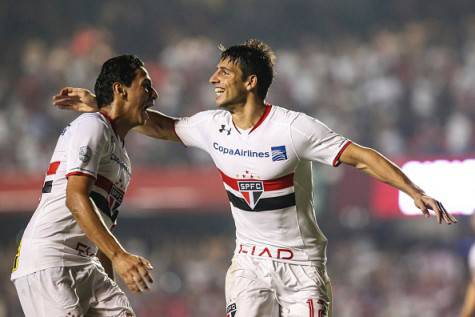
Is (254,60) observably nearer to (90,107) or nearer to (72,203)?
(90,107)

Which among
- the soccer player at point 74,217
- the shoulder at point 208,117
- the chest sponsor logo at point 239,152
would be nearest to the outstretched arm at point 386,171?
the chest sponsor logo at point 239,152

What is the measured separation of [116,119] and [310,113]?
9.32m

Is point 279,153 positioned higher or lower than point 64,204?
higher

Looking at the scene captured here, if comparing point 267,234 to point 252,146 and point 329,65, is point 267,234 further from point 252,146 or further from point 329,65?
point 329,65

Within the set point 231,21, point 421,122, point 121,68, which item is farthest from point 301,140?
point 231,21

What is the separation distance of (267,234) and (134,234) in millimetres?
9435

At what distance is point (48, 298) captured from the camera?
5133 mm

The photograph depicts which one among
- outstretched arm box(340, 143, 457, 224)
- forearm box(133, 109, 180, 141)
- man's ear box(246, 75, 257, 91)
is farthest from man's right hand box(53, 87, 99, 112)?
outstretched arm box(340, 143, 457, 224)

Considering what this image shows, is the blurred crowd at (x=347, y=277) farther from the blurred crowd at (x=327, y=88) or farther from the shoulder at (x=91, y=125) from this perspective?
the shoulder at (x=91, y=125)

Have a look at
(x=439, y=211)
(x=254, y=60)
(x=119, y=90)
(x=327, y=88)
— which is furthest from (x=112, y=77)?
(x=327, y=88)

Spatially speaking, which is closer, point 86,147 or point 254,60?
point 86,147

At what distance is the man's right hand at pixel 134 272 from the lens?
449 centimetres

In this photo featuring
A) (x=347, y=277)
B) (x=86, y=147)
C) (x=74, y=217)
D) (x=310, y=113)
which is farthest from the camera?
(x=310, y=113)

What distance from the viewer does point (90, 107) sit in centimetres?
619
